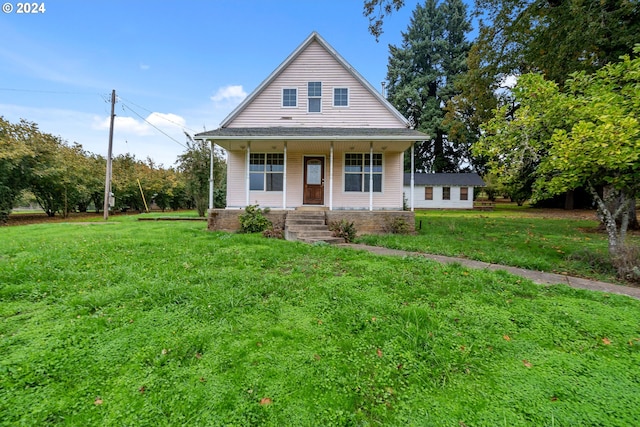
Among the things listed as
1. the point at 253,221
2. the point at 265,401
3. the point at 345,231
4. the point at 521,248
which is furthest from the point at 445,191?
the point at 265,401

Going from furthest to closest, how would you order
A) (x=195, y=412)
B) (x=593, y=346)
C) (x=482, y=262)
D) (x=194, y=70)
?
(x=194, y=70) < (x=482, y=262) < (x=593, y=346) < (x=195, y=412)

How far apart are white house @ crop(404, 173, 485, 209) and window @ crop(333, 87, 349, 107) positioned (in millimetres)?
17154

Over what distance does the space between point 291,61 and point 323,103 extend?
7.90ft

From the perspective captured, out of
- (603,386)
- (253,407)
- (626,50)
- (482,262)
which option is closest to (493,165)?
(482,262)

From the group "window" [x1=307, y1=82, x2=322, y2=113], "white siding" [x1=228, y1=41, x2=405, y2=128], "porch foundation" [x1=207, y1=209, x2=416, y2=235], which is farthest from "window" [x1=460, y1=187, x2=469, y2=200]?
"window" [x1=307, y1=82, x2=322, y2=113]

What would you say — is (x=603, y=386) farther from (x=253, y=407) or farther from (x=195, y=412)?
(x=195, y=412)

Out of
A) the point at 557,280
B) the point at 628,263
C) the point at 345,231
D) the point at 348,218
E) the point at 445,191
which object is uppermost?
the point at 445,191

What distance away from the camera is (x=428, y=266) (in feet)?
17.9

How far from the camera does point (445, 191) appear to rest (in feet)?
90.9

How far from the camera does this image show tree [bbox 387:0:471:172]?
3109cm

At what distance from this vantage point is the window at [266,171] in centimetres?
1223

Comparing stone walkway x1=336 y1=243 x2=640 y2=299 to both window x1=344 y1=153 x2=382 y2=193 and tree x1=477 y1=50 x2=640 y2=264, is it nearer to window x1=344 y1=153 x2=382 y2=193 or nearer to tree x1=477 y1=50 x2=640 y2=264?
tree x1=477 y1=50 x2=640 y2=264

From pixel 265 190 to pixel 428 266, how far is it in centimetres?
847

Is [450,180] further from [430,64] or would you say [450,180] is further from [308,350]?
[308,350]
